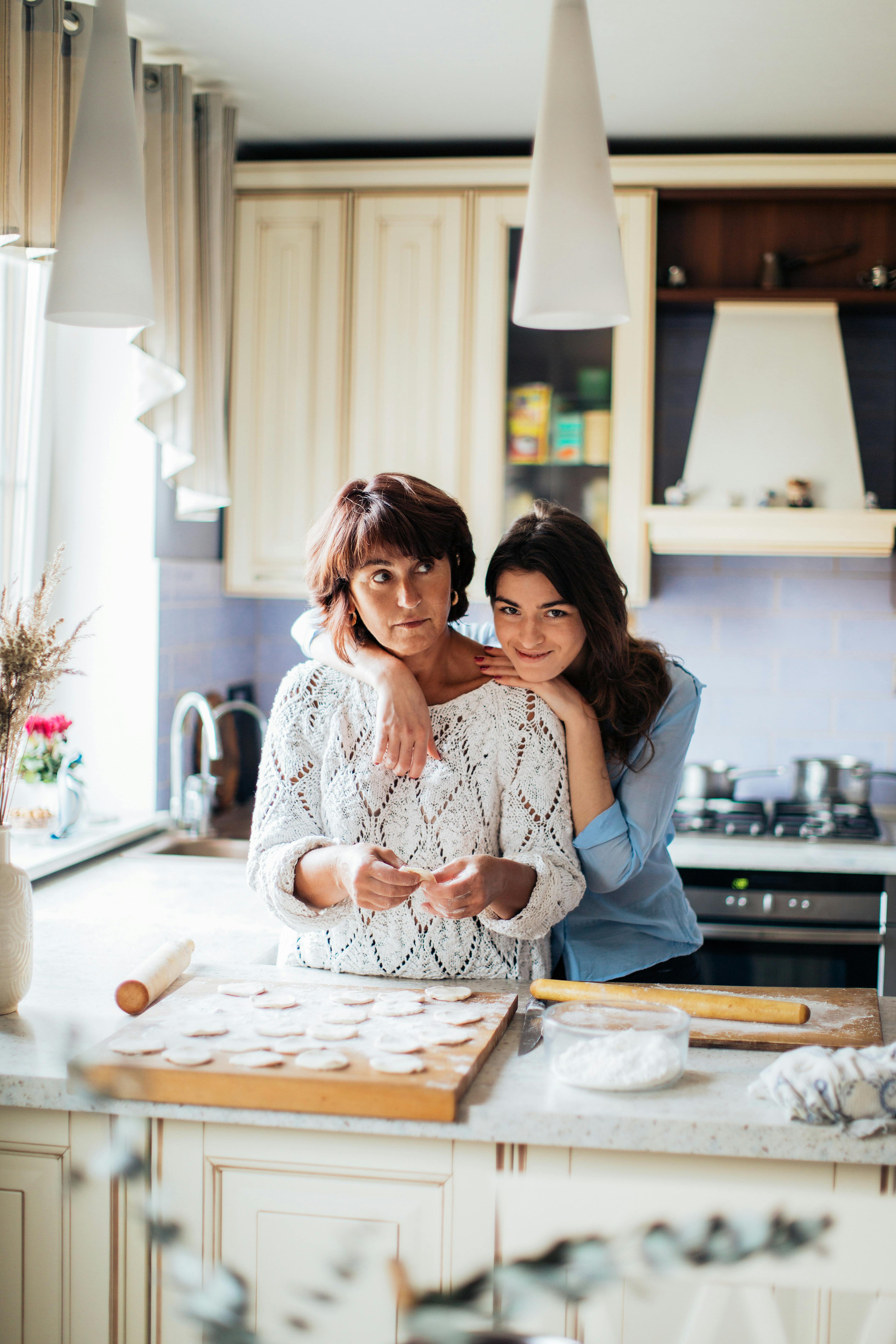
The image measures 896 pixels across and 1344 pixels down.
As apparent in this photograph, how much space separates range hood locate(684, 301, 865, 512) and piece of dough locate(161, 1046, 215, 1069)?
205 centimetres

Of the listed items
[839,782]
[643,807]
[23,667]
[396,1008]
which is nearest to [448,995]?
[396,1008]

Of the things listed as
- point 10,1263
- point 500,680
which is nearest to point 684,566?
point 500,680

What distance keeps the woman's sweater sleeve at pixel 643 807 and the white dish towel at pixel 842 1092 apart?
493 millimetres

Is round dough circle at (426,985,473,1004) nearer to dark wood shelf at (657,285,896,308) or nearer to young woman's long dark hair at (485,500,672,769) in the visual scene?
young woman's long dark hair at (485,500,672,769)

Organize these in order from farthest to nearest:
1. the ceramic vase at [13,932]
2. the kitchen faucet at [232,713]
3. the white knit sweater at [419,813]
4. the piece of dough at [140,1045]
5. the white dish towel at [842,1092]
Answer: the kitchen faucet at [232,713], the white knit sweater at [419,813], the ceramic vase at [13,932], the piece of dough at [140,1045], the white dish towel at [842,1092]

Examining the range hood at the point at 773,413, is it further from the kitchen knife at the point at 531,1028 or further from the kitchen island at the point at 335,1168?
the kitchen island at the point at 335,1168

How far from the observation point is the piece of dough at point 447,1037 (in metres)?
1.24

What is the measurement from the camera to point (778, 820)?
2.87m

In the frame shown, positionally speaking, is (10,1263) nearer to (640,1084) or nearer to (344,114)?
(640,1084)

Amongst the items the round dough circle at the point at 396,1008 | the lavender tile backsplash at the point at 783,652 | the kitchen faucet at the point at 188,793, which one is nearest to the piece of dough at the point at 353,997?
the round dough circle at the point at 396,1008

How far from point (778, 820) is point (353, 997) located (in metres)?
1.76

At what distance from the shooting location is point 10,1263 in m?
1.24

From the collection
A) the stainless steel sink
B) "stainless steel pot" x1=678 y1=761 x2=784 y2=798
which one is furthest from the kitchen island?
"stainless steel pot" x1=678 y1=761 x2=784 y2=798

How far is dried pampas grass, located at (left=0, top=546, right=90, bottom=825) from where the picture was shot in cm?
139
